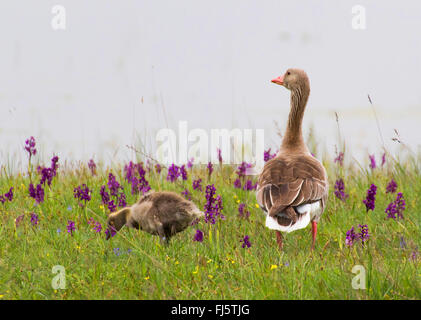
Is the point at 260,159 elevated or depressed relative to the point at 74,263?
elevated

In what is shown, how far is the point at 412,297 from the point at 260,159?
503cm

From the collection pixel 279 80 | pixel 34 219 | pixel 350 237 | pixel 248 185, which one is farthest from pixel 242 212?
pixel 34 219

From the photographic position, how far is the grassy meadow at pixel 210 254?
4.73 meters

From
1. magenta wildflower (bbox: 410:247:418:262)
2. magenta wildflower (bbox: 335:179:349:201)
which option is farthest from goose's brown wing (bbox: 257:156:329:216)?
magenta wildflower (bbox: 410:247:418:262)

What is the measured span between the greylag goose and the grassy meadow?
0.15 meters

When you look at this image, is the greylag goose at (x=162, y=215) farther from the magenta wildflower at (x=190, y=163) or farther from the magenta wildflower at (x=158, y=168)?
the magenta wildflower at (x=190, y=163)

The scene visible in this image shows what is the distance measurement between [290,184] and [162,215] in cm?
152

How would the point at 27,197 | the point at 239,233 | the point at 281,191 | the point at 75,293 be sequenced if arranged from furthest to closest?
the point at 27,197
the point at 239,233
the point at 281,191
the point at 75,293

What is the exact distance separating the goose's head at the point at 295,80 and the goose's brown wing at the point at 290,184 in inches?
52.6

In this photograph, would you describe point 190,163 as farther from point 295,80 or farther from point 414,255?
point 414,255

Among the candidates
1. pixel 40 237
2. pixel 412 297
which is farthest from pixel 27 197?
pixel 412 297
